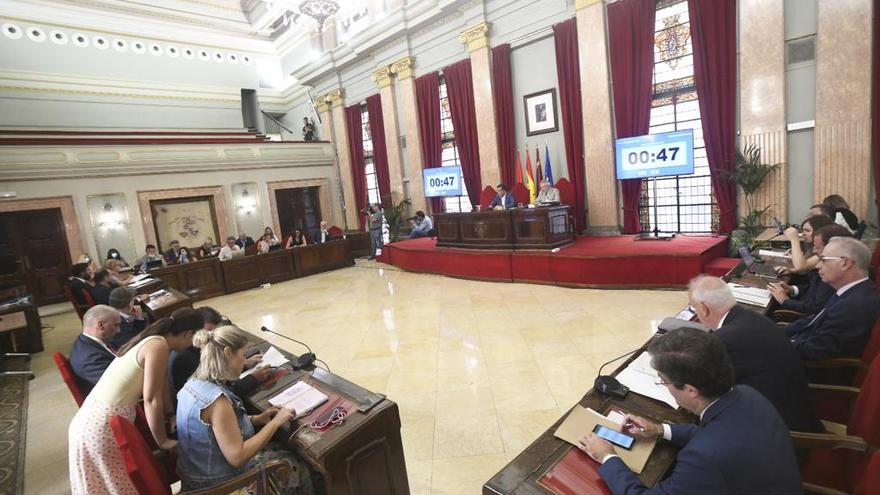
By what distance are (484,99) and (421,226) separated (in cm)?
327

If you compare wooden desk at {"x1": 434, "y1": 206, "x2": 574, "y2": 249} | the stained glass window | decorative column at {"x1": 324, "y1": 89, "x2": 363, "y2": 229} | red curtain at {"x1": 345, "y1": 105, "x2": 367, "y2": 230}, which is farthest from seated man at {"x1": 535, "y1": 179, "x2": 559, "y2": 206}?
decorative column at {"x1": 324, "y1": 89, "x2": 363, "y2": 229}

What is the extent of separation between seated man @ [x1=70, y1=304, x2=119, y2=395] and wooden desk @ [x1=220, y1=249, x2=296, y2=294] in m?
6.14

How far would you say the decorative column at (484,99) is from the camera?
8383 mm

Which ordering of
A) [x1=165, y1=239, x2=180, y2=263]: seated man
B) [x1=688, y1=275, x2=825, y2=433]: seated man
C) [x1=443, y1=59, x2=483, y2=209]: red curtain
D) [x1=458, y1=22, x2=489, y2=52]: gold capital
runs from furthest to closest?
[x1=165, y1=239, x2=180, y2=263]: seated man
[x1=443, y1=59, x2=483, y2=209]: red curtain
[x1=458, y1=22, x2=489, y2=52]: gold capital
[x1=688, y1=275, x2=825, y2=433]: seated man

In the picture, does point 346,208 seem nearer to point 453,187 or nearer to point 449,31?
point 453,187

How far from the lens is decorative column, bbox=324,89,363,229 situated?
1244 centimetres

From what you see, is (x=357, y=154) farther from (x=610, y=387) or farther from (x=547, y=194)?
(x=610, y=387)

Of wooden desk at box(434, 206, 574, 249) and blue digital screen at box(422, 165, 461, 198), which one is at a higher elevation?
blue digital screen at box(422, 165, 461, 198)

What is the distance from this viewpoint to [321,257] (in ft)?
32.2

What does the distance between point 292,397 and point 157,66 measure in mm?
14855

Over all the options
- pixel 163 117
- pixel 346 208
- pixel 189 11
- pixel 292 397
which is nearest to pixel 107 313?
pixel 292 397

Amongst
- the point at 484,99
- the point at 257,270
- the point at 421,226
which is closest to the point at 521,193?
the point at 484,99

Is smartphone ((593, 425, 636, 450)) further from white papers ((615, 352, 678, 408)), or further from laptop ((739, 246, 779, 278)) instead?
laptop ((739, 246, 779, 278))

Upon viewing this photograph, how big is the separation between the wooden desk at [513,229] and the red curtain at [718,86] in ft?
7.16
